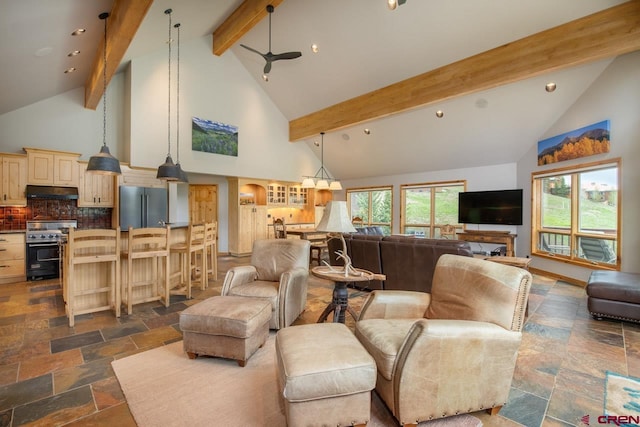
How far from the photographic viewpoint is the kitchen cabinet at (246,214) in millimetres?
8102

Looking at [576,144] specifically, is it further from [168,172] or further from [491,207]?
[168,172]

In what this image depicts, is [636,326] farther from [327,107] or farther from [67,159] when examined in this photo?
[67,159]

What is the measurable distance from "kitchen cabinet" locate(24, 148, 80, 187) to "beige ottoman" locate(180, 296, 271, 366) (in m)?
4.94

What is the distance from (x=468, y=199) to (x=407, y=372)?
21.6 ft

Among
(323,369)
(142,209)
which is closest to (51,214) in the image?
(142,209)

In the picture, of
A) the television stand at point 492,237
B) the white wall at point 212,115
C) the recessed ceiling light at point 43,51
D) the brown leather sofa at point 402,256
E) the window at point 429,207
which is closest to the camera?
the recessed ceiling light at point 43,51

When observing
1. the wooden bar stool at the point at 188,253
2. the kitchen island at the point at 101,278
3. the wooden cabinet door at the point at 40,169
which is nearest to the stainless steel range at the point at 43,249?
the wooden cabinet door at the point at 40,169

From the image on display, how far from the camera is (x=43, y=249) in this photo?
518cm

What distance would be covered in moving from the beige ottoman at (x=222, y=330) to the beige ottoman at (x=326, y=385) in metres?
0.77

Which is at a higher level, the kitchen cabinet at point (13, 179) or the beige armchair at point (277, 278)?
the kitchen cabinet at point (13, 179)

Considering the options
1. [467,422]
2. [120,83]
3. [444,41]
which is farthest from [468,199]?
[120,83]

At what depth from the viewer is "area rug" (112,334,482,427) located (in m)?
1.76

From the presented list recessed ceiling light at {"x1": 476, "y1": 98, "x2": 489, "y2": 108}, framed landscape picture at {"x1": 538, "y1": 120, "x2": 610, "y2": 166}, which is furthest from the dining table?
framed landscape picture at {"x1": 538, "y1": 120, "x2": 610, "y2": 166}

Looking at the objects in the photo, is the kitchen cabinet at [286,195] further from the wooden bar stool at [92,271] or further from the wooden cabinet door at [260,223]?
the wooden bar stool at [92,271]
